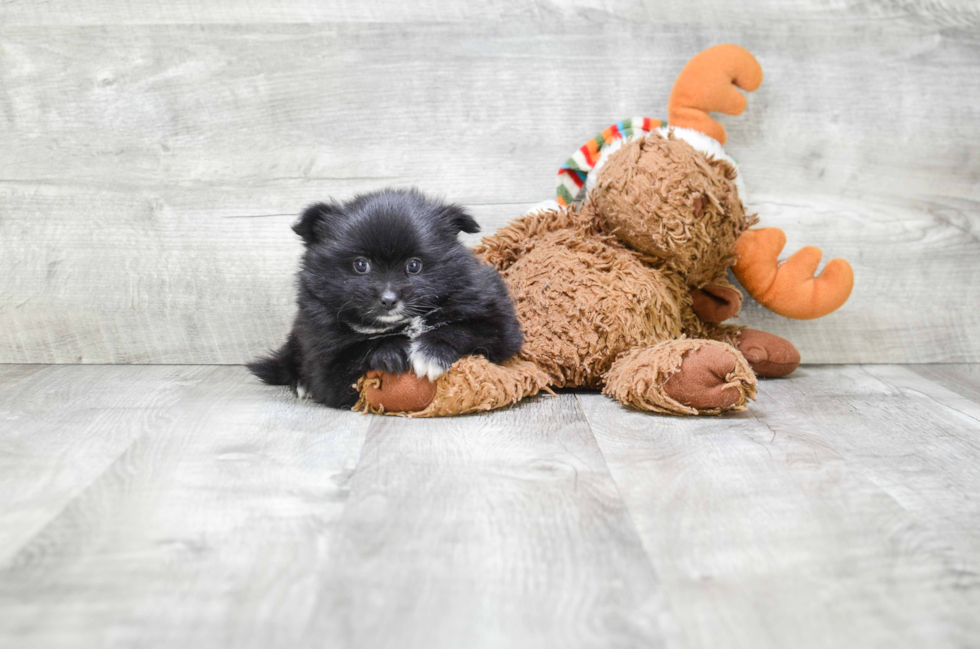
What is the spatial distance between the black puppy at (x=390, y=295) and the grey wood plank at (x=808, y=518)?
34cm

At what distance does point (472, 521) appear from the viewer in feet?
3.50

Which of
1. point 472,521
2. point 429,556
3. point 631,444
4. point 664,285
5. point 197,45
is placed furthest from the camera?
point 197,45

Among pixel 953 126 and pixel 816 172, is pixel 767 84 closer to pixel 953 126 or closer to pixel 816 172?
pixel 816 172

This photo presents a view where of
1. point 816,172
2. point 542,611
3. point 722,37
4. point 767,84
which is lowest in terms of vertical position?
point 542,611

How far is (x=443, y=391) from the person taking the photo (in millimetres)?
1548

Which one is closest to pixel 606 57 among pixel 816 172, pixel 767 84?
pixel 767 84

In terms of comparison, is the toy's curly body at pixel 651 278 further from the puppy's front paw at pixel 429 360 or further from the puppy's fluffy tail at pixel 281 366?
the puppy's fluffy tail at pixel 281 366

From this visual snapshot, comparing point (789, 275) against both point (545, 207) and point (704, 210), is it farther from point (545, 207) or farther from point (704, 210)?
point (545, 207)

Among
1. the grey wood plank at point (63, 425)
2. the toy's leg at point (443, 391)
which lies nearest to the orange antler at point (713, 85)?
the toy's leg at point (443, 391)

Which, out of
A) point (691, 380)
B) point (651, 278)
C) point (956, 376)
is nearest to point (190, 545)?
point (691, 380)

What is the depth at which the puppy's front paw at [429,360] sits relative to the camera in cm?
154

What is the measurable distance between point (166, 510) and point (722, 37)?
177cm

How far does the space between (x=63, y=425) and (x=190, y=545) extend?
711 mm

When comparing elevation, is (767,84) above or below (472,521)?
above
